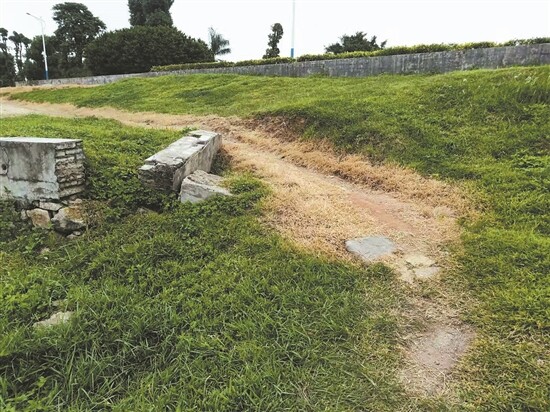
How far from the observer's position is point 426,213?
409 cm

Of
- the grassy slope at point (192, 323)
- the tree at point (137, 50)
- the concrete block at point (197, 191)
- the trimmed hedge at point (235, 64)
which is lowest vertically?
the grassy slope at point (192, 323)

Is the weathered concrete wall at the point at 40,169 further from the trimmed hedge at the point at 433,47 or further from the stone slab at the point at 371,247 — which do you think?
the trimmed hedge at the point at 433,47

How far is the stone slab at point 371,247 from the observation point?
10.7 feet

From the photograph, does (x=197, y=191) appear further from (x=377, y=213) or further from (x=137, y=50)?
(x=137, y=50)

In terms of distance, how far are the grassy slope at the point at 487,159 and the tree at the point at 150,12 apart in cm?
2960

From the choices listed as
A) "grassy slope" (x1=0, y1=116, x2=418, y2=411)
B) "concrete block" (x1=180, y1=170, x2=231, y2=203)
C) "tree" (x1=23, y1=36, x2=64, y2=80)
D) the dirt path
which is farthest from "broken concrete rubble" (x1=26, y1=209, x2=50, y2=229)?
"tree" (x1=23, y1=36, x2=64, y2=80)

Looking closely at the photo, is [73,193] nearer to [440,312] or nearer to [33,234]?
[33,234]

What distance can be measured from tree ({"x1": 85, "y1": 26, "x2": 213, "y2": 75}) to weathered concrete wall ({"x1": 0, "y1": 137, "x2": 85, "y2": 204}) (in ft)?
90.9

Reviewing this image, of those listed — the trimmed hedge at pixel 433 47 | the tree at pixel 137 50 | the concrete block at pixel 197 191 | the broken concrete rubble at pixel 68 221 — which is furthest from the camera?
the tree at pixel 137 50

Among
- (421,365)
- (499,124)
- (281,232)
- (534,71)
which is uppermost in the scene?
(534,71)

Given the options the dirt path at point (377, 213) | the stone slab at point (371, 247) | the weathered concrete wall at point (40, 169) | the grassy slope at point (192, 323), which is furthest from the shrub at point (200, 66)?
the stone slab at point (371, 247)

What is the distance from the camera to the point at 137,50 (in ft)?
93.8

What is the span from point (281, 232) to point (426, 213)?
5.50ft

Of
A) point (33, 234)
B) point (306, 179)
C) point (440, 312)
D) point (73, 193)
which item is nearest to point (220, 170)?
point (306, 179)
